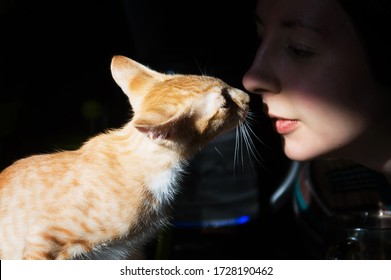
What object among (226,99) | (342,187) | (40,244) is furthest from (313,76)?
(342,187)

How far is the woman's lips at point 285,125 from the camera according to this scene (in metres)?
0.95

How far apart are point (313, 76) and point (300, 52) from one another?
5 cm

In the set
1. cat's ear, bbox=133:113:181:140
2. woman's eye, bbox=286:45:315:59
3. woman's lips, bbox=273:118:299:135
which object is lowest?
woman's lips, bbox=273:118:299:135

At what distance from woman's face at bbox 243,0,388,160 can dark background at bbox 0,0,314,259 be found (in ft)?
1.24

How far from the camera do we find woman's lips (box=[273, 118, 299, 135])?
37.5 inches

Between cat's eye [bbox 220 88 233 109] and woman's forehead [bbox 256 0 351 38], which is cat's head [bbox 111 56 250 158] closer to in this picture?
cat's eye [bbox 220 88 233 109]

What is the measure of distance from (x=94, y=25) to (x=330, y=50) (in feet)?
2.67

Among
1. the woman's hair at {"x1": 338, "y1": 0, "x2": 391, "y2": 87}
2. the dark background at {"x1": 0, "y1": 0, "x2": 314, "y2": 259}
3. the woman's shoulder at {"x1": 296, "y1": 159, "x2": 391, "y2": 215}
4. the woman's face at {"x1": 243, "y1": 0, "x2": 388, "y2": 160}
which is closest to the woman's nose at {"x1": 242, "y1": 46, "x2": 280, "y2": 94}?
the woman's face at {"x1": 243, "y1": 0, "x2": 388, "y2": 160}

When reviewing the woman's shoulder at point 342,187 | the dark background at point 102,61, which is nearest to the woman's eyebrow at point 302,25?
the dark background at point 102,61

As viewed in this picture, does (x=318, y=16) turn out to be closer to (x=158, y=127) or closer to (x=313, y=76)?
(x=313, y=76)

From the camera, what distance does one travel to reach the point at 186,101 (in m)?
0.85

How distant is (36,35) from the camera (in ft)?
4.19
